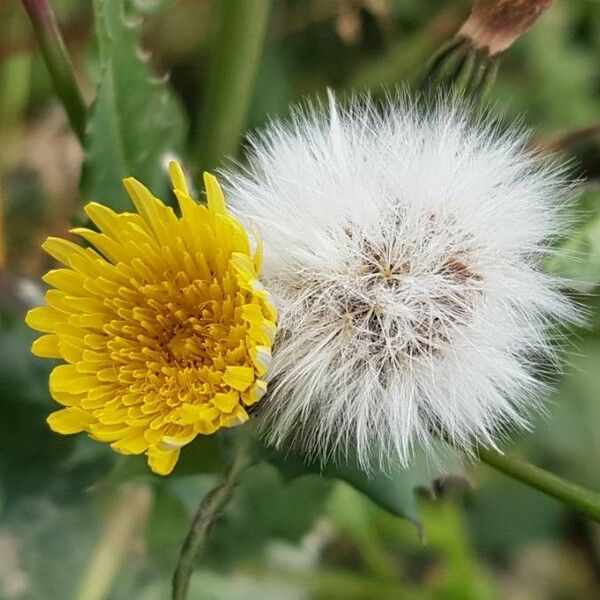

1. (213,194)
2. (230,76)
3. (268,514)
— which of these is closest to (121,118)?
(230,76)

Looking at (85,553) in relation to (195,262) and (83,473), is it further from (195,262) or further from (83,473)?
(195,262)

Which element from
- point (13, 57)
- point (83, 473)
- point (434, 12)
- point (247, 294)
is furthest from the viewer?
point (434, 12)

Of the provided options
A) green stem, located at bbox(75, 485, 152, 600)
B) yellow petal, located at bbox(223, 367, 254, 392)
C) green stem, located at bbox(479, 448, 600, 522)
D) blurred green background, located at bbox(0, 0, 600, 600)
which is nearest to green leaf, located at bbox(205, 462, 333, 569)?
blurred green background, located at bbox(0, 0, 600, 600)

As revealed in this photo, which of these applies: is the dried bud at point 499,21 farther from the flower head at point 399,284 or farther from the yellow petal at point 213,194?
the yellow petal at point 213,194

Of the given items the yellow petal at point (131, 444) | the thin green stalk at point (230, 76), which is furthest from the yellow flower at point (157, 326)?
the thin green stalk at point (230, 76)

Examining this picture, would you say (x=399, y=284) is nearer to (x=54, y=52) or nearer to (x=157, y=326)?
(x=157, y=326)

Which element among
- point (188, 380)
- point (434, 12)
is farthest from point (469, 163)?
point (434, 12)

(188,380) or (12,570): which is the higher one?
(188,380)
